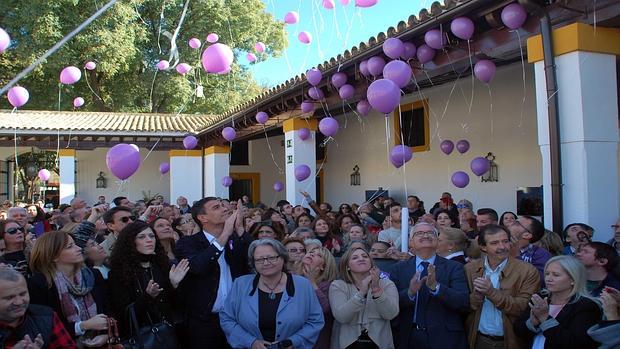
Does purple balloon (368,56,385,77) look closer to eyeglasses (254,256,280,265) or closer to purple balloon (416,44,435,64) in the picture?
purple balloon (416,44,435,64)

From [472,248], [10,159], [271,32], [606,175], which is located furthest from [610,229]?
[271,32]

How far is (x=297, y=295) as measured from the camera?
3.35 metres

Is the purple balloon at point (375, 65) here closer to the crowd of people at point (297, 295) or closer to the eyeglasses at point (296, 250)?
the crowd of people at point (297, 295)

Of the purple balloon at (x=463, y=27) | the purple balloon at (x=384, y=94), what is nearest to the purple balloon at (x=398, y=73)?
the purple balloon at (x=384, y=94)

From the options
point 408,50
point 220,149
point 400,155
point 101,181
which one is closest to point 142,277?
point 408,50

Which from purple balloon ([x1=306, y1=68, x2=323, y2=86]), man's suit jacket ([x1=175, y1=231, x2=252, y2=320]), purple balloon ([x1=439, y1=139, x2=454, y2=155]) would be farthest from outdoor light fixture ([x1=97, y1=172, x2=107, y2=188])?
man's suit jacket ([x1=175, y1=231, x2=252, y2=320])

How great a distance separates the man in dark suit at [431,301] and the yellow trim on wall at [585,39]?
114 inches

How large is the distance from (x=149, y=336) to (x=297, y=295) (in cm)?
95

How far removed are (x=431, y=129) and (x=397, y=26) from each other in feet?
15.4

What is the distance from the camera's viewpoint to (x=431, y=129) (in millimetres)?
11266

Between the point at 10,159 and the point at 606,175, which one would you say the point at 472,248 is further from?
the point at 10,159

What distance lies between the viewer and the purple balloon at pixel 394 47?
674 cm

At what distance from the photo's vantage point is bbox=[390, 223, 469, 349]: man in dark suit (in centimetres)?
352

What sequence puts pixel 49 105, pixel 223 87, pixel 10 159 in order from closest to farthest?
pixel 10 159
pixel 49 105
pixel 223 87
